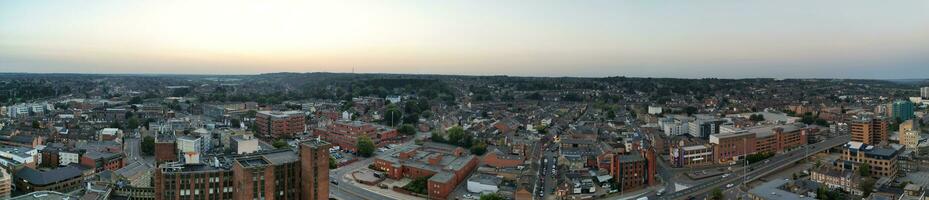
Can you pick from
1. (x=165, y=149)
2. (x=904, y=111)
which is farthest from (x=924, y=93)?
(x=165, y=149)

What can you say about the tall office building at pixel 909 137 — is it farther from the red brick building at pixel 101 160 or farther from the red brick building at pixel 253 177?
the red brick building at pixel 101 160

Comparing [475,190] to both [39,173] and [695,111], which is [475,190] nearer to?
[39,173]

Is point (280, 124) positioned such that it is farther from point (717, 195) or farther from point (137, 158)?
point (717, 195)

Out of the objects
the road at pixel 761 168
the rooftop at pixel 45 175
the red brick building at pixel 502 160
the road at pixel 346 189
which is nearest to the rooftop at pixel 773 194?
the road at pixel 761 168

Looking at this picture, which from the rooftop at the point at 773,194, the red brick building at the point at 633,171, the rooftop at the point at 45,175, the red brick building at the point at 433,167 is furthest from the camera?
the red brick building at the point at 633,171

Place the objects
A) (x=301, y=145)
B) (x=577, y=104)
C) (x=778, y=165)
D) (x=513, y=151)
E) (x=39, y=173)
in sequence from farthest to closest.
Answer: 1. (x=577, y=104)
2. (x=513, y=151)
3. (x=778, y=165)
4. (x=39, y=173)
5. (x=301, y=145)

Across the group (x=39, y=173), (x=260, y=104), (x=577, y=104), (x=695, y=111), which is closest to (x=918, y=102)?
(x=695, y=111)

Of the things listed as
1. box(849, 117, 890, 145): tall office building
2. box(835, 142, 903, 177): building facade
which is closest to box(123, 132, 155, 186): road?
box(835, 142, 903, 177): building facade
